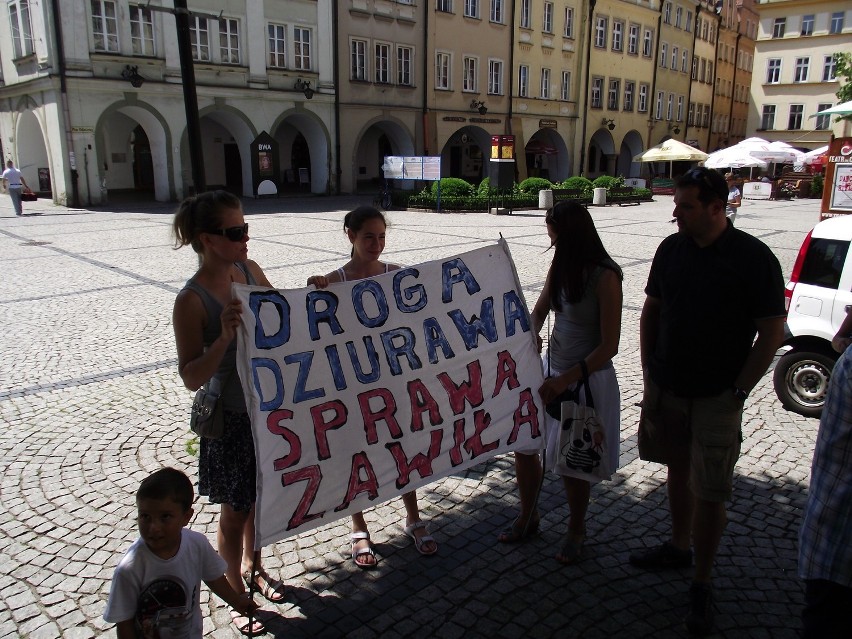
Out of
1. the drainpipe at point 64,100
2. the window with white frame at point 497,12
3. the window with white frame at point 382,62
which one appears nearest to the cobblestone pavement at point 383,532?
the drainpipe at point 64,100

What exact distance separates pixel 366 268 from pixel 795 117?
5745cm

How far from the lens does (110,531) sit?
371 cm

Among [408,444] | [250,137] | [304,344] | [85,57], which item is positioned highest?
[85,57]

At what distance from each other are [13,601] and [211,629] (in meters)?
0.96

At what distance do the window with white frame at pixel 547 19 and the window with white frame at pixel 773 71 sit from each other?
76.6ft

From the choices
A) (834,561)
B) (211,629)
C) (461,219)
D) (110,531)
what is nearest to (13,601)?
(110,531)

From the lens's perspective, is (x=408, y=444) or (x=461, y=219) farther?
(x=461, y=219)

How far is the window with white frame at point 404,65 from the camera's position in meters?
31.9

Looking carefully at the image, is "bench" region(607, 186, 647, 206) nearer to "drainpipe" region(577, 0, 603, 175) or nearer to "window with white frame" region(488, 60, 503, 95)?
"window with white frame" region(488, 60, 503, 95)

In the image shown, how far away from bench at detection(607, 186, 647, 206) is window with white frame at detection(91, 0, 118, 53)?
19415 millimetres

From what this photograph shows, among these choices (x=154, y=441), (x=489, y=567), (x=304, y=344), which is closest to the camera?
(x=304, y=344)

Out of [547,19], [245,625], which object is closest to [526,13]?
[547,19]

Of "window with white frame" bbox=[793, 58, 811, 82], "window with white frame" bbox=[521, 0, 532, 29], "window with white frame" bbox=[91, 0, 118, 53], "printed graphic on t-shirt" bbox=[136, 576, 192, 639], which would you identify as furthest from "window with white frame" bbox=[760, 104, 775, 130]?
"printed graphic on t-shirt" bbox=[136, 576, 192, 639]

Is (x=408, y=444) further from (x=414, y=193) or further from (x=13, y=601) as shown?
(x=414, y=193)
